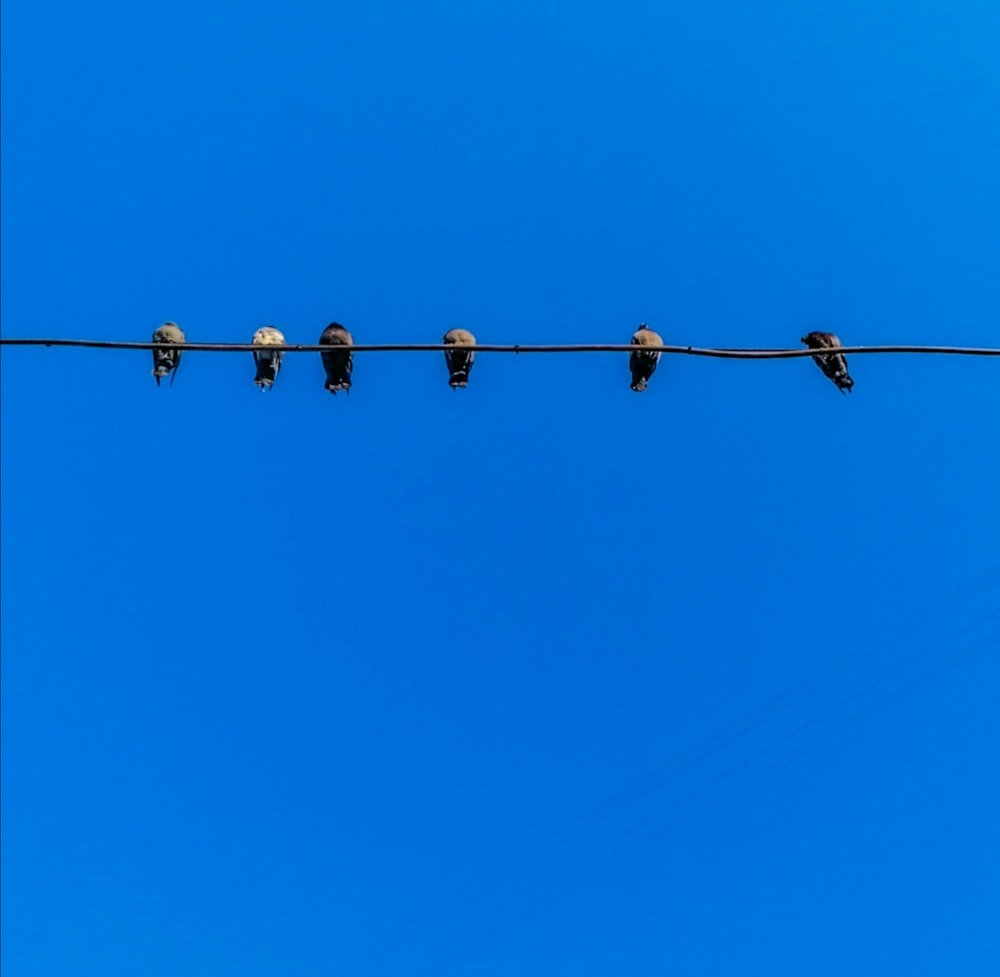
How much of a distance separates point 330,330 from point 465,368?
1.96m

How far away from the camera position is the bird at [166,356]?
9750 millimetres

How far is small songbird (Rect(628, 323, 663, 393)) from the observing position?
9.79 metres

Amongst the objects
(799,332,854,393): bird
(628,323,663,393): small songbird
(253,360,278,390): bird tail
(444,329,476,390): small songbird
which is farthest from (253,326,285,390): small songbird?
(799,332,854,393): bird

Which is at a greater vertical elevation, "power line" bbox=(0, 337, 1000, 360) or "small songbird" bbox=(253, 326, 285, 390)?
"small songbird" bbox=(253, 326, 285, 390)

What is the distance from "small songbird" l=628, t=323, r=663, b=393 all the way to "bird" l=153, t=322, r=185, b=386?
5.74 meters

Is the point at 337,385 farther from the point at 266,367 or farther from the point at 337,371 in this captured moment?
the point at 266,367

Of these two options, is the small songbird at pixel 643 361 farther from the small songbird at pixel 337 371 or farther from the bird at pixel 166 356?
the bird at pixel 166 356

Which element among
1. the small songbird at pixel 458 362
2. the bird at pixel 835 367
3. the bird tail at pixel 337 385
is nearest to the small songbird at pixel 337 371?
the bird tail at pixel 337 385

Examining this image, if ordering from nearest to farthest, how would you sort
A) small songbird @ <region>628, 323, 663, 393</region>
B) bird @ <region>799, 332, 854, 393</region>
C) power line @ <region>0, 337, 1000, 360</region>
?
1. power line @ <region>0, 337, 1000, 360</region>
2. bird @ <region>799, 332, 854, 393</region>
3. small songbird @ <region>628, 323, 663, 393</region>

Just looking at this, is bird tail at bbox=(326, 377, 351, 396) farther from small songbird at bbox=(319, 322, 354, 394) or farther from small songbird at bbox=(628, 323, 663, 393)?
small songbird at bbox=(628, 323, 663, 393)

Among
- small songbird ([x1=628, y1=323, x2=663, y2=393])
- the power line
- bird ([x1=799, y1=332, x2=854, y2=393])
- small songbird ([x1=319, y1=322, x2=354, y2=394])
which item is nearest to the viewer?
the power line

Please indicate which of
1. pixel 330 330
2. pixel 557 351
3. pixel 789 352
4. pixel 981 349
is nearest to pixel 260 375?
pixel 330 330

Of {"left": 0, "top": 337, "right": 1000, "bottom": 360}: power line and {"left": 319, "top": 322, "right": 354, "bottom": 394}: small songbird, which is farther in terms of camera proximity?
{"left": 319, "top": 322, "right": 354, "bottom": 394}: small songbird

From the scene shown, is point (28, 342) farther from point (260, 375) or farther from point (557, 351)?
point (557, 351)
